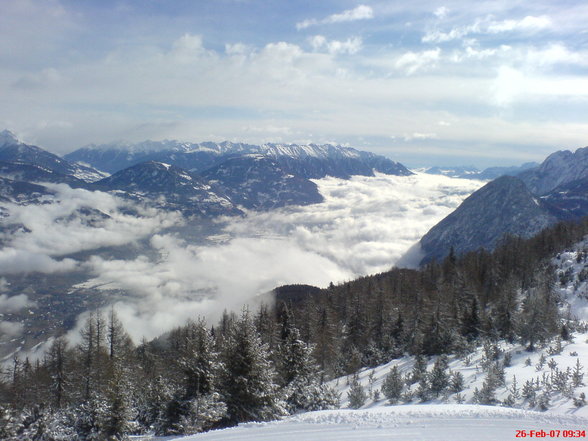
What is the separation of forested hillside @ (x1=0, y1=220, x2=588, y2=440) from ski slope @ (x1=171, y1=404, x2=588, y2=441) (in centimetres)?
620

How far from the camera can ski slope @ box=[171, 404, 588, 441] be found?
14.9m

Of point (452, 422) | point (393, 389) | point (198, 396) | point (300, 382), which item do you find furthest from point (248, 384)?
point (452, 422)

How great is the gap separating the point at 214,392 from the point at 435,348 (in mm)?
23850

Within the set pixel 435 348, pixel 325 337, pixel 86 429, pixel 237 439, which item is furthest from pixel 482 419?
pixel 325 337

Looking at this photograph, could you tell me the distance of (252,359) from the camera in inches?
962

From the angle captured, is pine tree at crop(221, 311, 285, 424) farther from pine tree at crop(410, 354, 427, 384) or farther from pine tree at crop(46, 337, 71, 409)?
pine tree at crop(46, 337, 71, 409)

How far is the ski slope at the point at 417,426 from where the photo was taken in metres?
14.9

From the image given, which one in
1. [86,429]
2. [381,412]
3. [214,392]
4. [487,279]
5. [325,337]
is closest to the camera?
[381,412]

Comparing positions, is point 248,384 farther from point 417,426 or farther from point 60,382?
point 60,382

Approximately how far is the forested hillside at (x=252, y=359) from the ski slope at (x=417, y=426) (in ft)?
20.4

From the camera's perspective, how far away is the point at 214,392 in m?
23.7

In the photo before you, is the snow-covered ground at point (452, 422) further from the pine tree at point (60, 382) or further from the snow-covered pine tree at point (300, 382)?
the pine tree at point (60, 382)

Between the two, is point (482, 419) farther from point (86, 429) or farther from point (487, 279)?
point (487, 279)

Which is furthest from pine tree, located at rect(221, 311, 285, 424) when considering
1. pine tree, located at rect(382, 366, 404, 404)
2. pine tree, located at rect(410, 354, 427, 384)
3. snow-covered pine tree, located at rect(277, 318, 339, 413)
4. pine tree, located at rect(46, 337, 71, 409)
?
pine tree, located at rect(46, 337, 71, 409)
